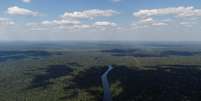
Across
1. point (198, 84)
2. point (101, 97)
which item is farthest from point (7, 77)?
point (198, 84)

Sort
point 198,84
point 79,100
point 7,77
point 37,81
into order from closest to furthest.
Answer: point 79,100 < point 198,84 < point 37,81 < point 7,77

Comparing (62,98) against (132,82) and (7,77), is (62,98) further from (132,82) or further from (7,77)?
(7,77)

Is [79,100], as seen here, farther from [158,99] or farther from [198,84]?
[198,84]

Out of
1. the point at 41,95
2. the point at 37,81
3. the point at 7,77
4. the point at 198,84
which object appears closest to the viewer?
the point at 41,95

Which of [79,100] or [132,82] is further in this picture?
[132,82]

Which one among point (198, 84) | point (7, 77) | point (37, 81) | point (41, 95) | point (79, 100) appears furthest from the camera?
point (7, 77)

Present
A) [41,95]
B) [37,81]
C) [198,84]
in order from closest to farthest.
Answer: [41,95], [198,84], [37,81]

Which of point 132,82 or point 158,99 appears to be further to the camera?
point 132,82

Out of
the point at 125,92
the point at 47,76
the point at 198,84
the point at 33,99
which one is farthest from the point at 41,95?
the point at 198,84
